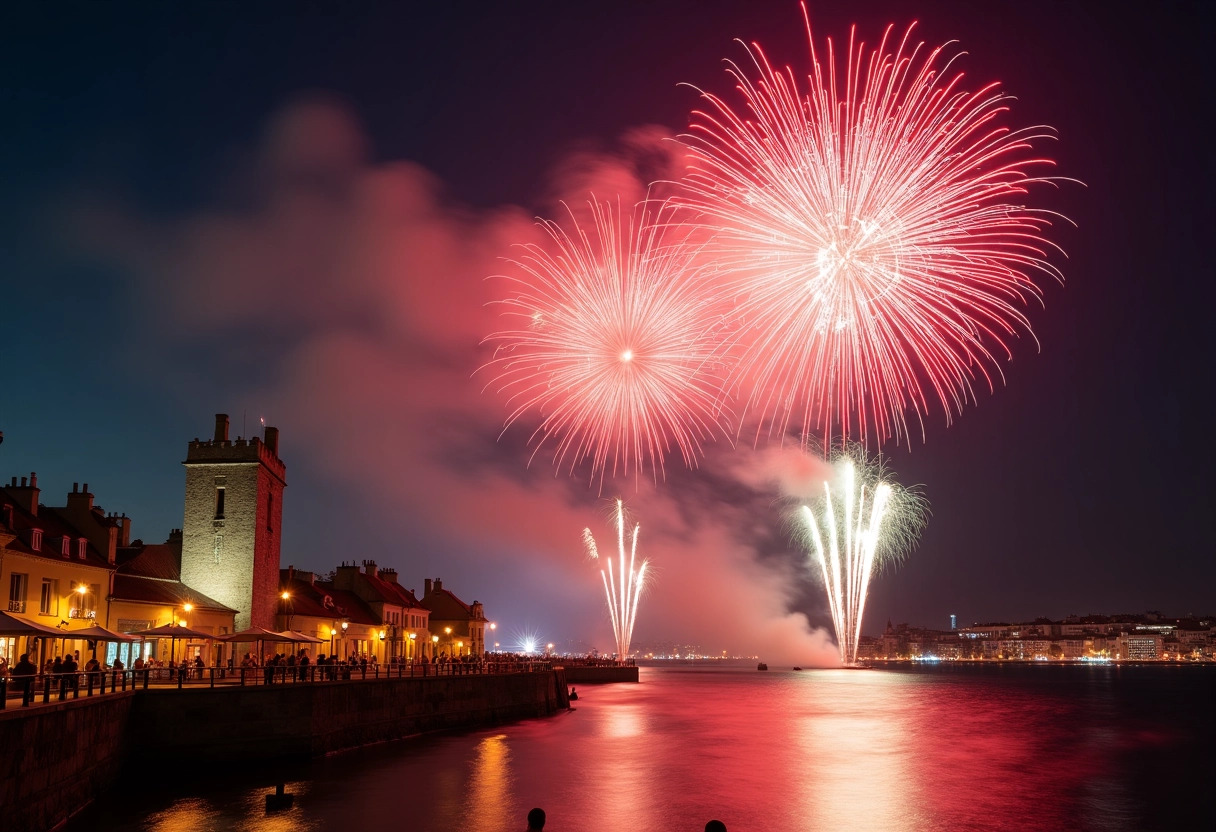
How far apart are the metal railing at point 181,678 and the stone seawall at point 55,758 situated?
521mm

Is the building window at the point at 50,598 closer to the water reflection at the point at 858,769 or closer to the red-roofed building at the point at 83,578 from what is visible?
the red-roofed building at the point at 83,578

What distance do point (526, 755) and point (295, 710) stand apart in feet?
39.6

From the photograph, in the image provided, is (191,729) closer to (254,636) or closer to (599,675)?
(254,636)

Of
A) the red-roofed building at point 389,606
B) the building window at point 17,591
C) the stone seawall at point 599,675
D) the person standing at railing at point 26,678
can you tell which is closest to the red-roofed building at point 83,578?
the building window at point 17,591

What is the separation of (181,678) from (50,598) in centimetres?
1114

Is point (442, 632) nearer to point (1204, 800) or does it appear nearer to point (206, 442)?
point (206, 442)

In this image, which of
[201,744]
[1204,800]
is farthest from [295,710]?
[1204,800]

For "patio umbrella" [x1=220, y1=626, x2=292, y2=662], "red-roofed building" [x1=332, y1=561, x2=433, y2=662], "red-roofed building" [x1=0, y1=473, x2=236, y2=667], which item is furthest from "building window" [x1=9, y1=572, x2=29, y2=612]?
"red-roofed building" [x1=332, y1=561, x2=433, y2=662]

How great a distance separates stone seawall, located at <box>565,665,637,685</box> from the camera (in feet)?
376

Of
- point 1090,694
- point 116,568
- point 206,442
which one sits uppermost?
point 206,442

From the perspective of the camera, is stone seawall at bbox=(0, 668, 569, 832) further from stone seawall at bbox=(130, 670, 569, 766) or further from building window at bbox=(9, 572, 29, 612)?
building window at bbox=(9, 572, 29, 612)

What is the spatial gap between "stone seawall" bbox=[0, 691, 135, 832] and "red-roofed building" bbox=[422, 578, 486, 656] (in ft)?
229

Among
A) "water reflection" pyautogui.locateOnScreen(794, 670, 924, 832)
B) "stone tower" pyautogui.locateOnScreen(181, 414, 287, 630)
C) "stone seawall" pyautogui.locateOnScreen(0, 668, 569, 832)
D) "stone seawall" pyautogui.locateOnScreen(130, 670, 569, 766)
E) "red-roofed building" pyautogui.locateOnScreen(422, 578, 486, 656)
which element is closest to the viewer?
"stone seawall" pyautogui.locateOnScreen(0, 668, 569, 832)

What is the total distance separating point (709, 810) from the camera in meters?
34.9
